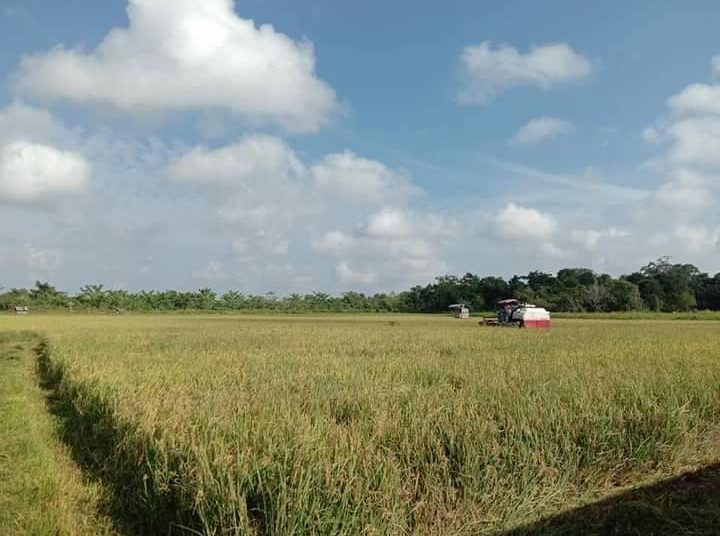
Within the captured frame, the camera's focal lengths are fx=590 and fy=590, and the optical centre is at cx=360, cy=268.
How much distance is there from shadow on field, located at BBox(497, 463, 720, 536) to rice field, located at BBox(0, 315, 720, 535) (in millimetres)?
157

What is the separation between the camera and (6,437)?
7.91 meters

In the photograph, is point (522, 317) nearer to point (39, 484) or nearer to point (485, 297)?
point (39, 484)

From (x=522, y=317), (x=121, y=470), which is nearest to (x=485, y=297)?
(x=522, y=317)

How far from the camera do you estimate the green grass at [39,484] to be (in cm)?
506

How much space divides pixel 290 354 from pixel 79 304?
88068 millimetres

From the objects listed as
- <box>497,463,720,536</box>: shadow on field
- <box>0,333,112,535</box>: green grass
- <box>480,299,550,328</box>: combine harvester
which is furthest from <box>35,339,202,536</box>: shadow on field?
<box>480,299,550,328</box>: combine harvester

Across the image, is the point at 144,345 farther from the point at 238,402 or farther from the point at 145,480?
the point at 145,480

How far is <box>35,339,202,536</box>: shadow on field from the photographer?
16.6ft

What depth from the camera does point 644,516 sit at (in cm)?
500

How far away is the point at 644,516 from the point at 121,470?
17.2ft

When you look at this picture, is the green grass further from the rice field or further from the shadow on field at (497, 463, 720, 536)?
the shadow on field at (497, 463, 720, 536)

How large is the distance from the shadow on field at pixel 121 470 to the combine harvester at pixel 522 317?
99.5 feet

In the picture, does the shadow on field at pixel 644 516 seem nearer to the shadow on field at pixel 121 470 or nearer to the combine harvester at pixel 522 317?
the shadow on field at pixel 121 470

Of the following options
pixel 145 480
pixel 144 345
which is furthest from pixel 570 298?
pixel 145 480
